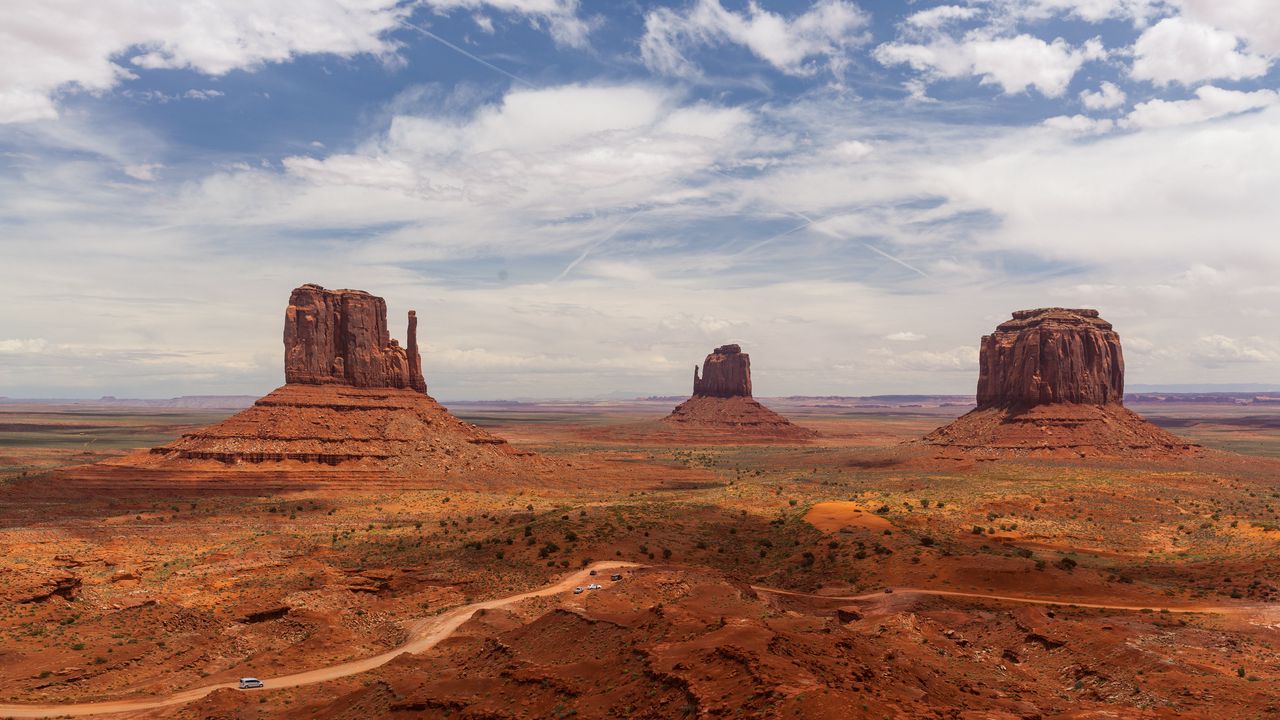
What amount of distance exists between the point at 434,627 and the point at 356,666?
4.97m

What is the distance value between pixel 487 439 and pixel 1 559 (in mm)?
61233

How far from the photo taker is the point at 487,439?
107812mm

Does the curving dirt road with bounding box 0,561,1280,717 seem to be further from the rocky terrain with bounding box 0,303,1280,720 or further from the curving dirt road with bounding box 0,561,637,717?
the rocky terrain with bounding box 0,303,1280,720

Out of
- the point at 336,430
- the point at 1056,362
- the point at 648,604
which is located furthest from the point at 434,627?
the point at 1056,362

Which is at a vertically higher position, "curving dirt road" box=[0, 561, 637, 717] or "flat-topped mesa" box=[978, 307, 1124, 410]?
"flat-topped mesa" box=[978, 307, 1124, 410]

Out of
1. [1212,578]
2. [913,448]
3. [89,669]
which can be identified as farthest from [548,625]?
[913,448]

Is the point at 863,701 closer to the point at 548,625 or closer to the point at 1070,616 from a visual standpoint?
the point at 548,625

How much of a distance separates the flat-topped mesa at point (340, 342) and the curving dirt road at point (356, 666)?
64.0 m

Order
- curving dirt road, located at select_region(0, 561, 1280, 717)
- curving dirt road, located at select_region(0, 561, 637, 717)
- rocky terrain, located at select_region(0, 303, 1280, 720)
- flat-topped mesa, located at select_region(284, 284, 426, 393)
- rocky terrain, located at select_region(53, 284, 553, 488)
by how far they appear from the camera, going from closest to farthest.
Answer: rocky terrain, located at select_region(0, 303, 1280, 720), curving dirt road, located at select_region(0, 561, 637, 717), curving dirt road, located at select_region(0, 561, 1280, 717), rocky terrain, located at select_region(53, 284, 553, 488), flat-topped mesa, located at select_region(284, 284, 426, 393)

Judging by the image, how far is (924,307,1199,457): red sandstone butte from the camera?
114 meters

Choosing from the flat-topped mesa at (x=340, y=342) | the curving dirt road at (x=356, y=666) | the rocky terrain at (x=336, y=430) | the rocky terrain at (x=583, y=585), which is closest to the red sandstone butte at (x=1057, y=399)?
the rocky terrain at (x=583, y=585)

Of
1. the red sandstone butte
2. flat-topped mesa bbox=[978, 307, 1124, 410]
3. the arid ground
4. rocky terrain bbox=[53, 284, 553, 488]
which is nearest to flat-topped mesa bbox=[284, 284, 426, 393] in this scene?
rocky terrain bbox=[53, 284, 553, 488]

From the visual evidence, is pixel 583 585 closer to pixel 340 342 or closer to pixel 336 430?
pixel 336 430

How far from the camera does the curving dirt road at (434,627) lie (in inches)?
1185
